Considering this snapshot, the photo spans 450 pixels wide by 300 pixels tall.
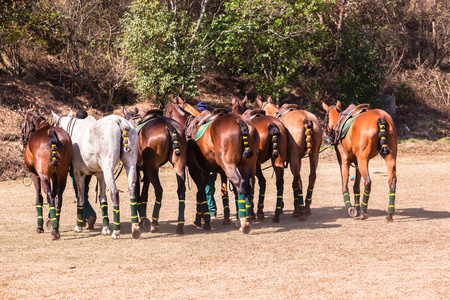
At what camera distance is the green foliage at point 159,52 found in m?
22.7

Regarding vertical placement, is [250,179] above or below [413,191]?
above

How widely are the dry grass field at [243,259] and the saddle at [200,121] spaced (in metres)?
1.73

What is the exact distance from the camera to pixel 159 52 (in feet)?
75.6

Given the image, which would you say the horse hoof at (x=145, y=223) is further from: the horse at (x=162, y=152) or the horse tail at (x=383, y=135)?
the horse tail at (x=383, y=135)

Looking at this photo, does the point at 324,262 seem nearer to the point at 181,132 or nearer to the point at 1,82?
the point at 181,132

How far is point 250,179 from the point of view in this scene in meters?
9.70

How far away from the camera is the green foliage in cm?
2267

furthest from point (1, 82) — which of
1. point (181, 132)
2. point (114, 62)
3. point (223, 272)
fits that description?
point (223, 272)

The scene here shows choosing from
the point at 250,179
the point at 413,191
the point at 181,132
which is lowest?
the point at 413,191

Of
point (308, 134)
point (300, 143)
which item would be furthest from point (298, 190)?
point (308, 134)

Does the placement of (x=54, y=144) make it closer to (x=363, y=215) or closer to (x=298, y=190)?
(x=298, y=190)

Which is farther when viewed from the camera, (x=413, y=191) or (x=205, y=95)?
(x=205, y=95)

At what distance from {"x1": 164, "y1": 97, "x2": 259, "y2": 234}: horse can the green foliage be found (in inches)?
520

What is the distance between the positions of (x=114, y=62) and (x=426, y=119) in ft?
52.5
